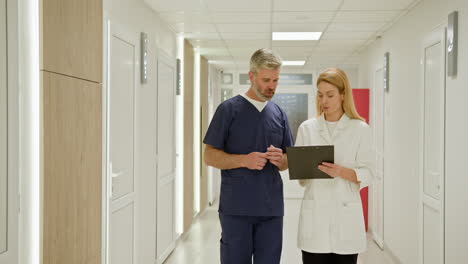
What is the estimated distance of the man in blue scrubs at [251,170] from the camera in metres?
2.62

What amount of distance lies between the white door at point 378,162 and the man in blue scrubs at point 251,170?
12.9 ft

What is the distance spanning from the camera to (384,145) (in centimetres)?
635

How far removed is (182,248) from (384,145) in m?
2.85

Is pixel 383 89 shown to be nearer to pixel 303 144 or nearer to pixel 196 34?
pixel 196 34

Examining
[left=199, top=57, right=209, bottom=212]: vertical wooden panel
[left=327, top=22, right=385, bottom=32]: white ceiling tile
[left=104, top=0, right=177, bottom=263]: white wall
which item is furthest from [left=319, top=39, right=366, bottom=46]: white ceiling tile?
[left=104, top=0, right=177, bottom=263]: white wall

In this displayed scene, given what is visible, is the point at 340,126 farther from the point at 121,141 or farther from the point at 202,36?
the point at 202,36

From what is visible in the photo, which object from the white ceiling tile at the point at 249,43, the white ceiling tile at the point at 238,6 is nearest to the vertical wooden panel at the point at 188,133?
the white ceiling tile at the point at 249,43

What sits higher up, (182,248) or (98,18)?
(98,18)

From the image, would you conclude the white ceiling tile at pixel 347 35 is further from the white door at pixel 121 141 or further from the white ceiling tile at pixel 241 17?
the white door at pixel 121 141

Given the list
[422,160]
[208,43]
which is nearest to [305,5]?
[422,160]

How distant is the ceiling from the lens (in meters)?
4.93

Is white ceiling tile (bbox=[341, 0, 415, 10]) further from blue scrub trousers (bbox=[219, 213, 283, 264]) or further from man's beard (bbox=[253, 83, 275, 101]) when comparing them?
blue scrub trousers (bbox=[219, 213, 283, 264])

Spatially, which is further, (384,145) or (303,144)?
(384,145)
